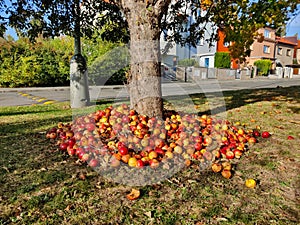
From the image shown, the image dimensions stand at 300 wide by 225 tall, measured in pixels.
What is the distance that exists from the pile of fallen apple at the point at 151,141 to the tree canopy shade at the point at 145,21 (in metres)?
0.45

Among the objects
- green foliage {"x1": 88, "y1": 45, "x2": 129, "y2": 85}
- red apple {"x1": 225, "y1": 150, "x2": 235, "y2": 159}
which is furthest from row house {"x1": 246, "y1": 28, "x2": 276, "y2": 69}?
red apple {"x1": 225, "y1": 150, "x2": 235, "y2": 159}

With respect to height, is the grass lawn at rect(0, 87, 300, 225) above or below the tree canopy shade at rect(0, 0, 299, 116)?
below

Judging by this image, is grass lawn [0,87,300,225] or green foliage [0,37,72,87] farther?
green foliage [0,37,72,87]

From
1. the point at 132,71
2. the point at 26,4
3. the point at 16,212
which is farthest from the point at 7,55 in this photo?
the point at 16,212

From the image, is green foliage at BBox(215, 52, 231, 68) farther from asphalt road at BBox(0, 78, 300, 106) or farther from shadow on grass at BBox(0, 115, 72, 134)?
shadow on grass at BBox(0, 115, 72, 134)

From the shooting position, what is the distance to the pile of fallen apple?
2.71 m

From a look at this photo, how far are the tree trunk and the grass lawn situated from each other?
53.0 inches

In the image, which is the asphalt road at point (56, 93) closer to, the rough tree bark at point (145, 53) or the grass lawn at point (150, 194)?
the rough tree bark at point (145, 53)

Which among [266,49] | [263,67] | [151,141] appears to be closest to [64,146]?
[151,141]

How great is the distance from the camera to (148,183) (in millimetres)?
2344

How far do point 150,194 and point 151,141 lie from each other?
3.17 feet

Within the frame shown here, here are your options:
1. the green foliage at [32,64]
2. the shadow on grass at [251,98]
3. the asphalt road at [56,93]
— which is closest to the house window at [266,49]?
the asphalt road at [56,93]

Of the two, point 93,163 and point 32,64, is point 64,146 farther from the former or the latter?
point 32,64

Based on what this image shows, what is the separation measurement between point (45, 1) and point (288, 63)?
51.7 metres
